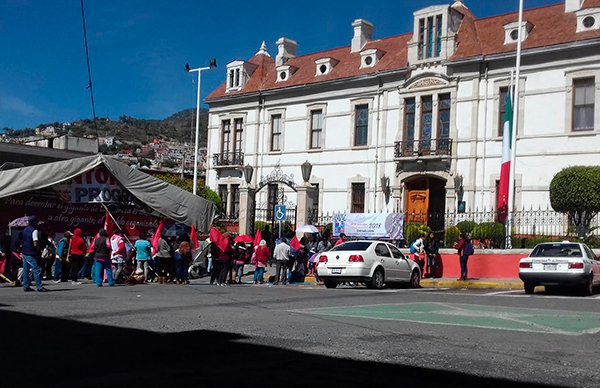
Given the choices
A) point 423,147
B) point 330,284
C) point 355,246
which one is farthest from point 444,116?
point 330,284

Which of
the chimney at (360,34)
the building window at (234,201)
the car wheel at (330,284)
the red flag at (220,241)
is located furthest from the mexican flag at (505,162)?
the building window at (234,201)

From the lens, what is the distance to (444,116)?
3553 cm

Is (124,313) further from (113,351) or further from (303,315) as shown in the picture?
(113,351)

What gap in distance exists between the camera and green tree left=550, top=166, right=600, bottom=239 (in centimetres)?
2584

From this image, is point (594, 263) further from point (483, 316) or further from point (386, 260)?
point (483, 316)

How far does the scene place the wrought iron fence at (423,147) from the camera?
3466 cm

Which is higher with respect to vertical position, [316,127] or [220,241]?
[316,127]

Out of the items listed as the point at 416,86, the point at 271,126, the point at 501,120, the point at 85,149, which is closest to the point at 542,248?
the point at 501,120

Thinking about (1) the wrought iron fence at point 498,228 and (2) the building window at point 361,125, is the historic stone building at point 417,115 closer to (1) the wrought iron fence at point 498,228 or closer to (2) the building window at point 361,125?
(2) the building window at point 361,125

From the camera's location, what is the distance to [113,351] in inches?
309

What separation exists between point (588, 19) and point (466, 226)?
1093cm

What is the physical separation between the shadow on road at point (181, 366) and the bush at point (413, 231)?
20304 mm

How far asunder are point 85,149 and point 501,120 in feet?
85.2

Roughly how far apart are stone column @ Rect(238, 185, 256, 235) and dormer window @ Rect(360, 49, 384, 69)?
10374 mm
